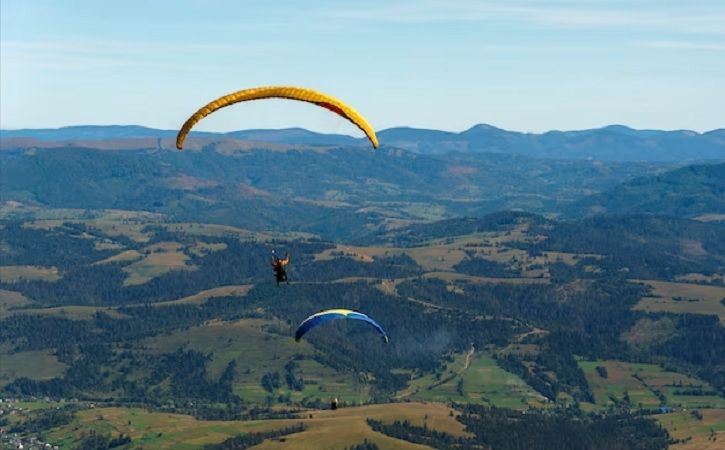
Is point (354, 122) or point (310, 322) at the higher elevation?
point (354, 122)

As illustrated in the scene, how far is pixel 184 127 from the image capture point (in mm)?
63906

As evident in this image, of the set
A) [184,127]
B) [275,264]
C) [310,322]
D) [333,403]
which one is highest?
[184,127]

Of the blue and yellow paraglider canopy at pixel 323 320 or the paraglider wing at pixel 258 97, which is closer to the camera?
the paraglider wing at pixel 258 97

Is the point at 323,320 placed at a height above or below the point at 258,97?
below

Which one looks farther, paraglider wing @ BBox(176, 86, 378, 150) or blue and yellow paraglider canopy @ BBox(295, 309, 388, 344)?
blue and yellow paraglider canopy @ BBox(295, 309, 388, 344)

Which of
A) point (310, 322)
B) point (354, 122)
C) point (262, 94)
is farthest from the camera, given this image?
point (310, 322)

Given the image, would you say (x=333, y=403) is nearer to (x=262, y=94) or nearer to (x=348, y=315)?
(x=348, y=315)

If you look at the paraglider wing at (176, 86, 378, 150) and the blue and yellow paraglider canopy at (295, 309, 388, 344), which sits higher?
the paraglider wing at (176, 86, 378, 150)

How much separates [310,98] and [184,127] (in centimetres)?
742

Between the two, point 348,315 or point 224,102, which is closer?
point 224,102

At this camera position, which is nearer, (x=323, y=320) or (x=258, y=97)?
(x=258, y=97)

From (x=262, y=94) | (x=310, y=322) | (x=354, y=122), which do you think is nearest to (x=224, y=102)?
(x=262, y=94)

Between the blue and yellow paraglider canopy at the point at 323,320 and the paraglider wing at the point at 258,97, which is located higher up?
the paraglider wing at the point at 258,97

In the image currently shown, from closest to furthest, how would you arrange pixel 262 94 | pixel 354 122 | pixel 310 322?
1. pixel 262 94
2. pixel 354 122
3. pixel 310 322
